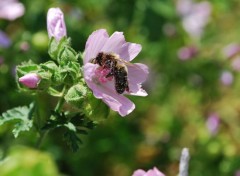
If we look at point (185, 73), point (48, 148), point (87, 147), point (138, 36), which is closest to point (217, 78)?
point (185, 73)

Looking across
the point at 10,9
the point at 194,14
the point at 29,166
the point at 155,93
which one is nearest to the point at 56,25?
the point at 29,166

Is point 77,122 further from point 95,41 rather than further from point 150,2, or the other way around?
point 150,2

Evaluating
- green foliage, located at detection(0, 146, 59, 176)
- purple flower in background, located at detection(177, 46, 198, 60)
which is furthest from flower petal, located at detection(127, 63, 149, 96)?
purple flower in background, located at detection(177, 46, 198, 60)

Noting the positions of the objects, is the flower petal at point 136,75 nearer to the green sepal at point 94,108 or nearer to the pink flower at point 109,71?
the pink flower at point 109,71

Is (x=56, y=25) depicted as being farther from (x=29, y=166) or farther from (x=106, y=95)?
(x=29, y=166)

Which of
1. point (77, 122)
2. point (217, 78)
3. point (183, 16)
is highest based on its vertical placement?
point (183, 16)

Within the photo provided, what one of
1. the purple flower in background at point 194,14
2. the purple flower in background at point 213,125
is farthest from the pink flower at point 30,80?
the purple flower in background at point 194,14
